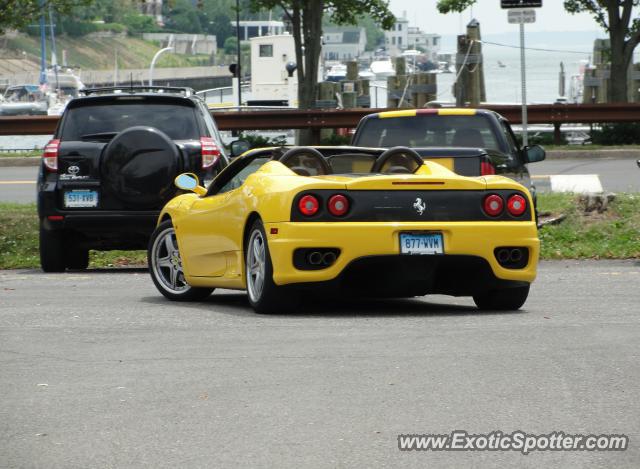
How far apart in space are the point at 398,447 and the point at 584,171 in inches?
832

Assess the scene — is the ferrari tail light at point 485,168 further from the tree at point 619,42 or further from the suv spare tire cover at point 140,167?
the tree at point 619,42

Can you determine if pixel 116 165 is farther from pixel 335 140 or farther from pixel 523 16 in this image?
pixel 335 140

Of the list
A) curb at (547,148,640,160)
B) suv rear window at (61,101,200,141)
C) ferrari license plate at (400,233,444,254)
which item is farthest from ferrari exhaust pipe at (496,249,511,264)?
curb at (547,148,640,160)

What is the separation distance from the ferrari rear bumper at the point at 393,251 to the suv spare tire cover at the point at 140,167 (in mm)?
4063

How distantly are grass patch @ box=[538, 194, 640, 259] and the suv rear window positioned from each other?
4095 mm

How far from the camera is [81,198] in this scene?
46.3ft

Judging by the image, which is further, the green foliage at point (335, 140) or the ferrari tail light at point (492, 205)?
the green foliage at point (335, 140)

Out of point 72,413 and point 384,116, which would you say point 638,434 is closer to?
point 72,413

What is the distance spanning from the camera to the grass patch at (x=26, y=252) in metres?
15.8

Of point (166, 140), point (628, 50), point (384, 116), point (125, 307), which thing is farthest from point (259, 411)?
point (628, 50)

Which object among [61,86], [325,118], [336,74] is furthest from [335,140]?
[336,74]

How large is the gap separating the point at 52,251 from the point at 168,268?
10.4 feet

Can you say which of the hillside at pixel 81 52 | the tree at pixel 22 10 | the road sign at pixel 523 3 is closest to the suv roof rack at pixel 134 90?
the tree at pixel 22 10

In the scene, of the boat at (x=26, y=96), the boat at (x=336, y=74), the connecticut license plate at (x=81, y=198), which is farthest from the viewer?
the boat at (x=336, y=74)
